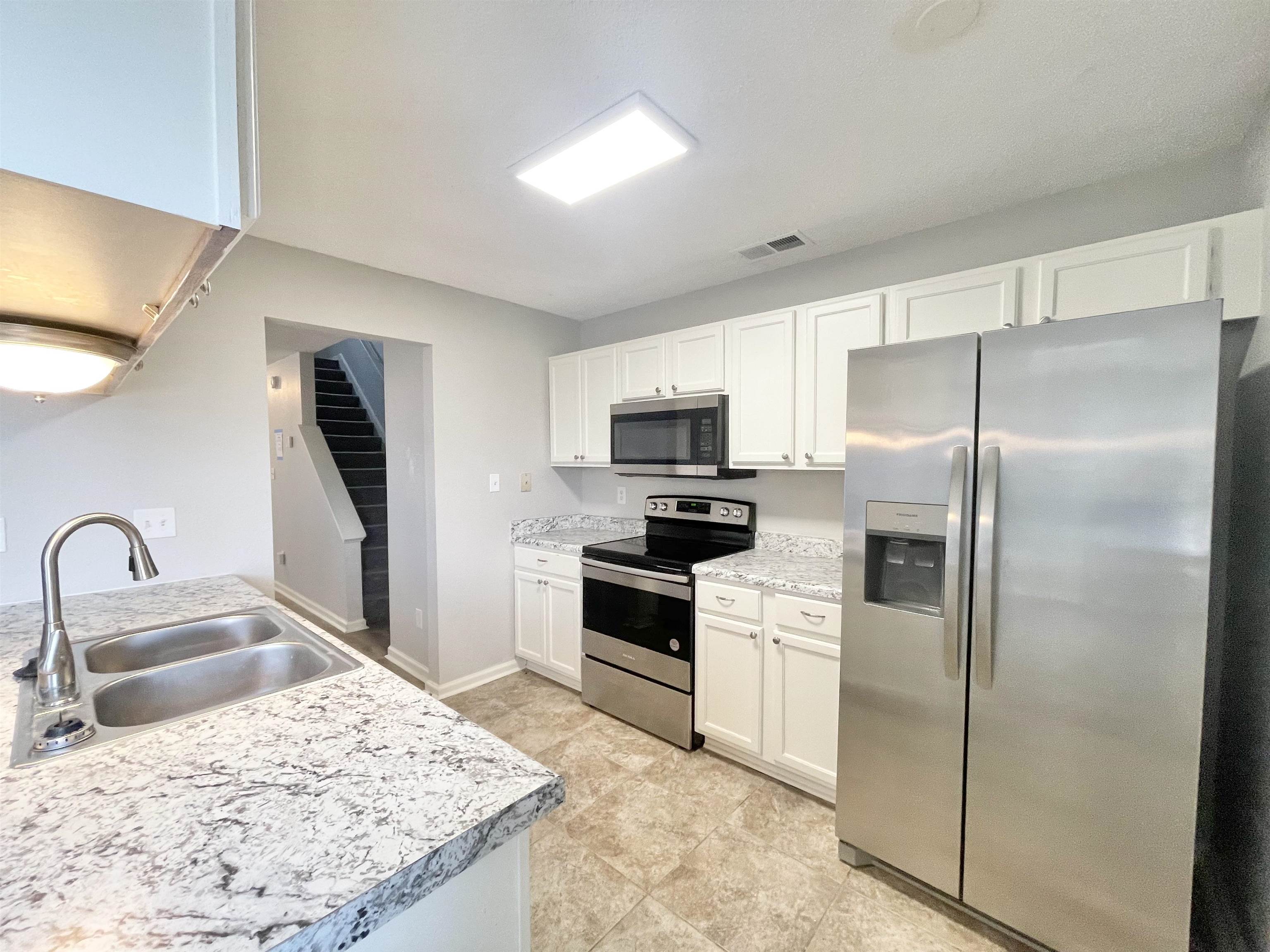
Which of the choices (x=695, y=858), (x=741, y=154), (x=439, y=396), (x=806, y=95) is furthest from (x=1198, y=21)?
(x=439, y=396)

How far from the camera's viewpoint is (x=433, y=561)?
3012 mm

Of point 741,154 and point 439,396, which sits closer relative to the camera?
point 741,154

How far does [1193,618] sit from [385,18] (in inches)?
92.9

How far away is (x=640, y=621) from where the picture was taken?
262 cm

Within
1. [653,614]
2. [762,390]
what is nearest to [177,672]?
[653,614]

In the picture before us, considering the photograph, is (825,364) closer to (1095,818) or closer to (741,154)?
(741,154)

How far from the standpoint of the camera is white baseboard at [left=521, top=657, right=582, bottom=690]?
3037 millimetres

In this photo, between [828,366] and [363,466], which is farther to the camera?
[363,466]

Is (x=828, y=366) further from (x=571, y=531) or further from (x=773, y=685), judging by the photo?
(x=571, y=531)

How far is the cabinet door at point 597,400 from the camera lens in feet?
10.3

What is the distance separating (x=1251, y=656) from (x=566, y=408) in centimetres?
309

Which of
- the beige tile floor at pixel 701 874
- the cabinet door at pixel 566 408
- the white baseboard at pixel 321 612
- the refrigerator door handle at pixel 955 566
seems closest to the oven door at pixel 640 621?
the beige tile floor at pixel 701 874

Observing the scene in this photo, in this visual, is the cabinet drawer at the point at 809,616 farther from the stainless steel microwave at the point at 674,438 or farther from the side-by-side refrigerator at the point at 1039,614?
the stainless steel microwave at the point at 674,438

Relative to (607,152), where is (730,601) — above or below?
below
